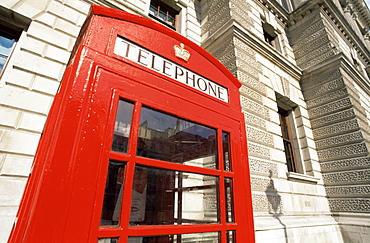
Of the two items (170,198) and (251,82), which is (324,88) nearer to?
(251,82)

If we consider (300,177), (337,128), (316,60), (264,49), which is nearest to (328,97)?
(337,128)

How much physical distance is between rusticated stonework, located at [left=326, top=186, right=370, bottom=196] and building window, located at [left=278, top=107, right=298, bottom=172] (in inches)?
45.3

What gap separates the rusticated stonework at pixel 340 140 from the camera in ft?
18.7

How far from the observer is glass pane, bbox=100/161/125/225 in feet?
3.56

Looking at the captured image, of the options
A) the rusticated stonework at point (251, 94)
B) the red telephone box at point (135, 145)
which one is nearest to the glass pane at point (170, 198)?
the red telephone box at point (135, 145)

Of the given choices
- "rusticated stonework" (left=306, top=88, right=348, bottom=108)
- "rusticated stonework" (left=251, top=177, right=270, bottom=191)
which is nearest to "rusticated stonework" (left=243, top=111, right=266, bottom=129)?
"rusticated stonework" (left=251, top=177, right=270, bottom=191)

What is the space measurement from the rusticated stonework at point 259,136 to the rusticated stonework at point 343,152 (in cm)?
278

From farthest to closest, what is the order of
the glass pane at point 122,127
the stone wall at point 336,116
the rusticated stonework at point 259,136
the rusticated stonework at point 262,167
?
the stone wall at point 336,116
the rusticated stonework at point 259,136
the rusticated stonework at point 262,167
the glass pane at point 122,127

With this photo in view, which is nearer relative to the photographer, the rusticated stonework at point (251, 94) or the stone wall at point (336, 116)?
the rusticated stonework at point (251, 94)

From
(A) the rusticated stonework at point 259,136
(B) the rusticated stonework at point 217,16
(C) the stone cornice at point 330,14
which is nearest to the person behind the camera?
(A) the rusticated stonework at point 259,136

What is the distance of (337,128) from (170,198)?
21.3ft

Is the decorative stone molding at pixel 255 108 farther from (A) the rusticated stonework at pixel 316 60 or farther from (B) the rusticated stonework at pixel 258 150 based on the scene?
(A) the rusticated stonework at pixel 316 60

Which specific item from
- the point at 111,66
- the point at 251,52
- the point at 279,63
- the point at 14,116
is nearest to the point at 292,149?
the point at 279,63

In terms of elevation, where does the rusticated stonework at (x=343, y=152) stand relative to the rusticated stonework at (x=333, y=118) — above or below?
below
